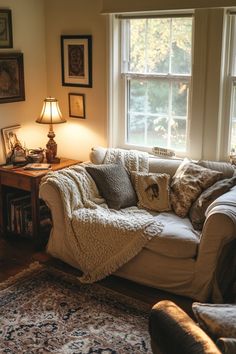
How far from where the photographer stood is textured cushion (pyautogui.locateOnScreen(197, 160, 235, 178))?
139 inches

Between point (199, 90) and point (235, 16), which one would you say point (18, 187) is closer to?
point (199, 90)

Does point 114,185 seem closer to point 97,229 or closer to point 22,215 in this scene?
point 97,229

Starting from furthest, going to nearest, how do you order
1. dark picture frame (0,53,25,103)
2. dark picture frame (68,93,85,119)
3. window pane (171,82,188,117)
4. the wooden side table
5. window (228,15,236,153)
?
1. dark picture frame (68,93,85,119)
2. dark picture frame (0,53,25,103)
3. window pane (171,82,188,117)
4. the wooden side table
5. window (228,15,236,153)

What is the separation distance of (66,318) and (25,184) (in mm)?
1372

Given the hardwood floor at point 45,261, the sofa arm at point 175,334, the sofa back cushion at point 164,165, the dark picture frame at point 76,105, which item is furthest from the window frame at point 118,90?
the sofa arm at point 175,334

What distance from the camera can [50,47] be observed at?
4.52 meters

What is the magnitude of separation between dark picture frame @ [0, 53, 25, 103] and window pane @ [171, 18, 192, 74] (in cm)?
143

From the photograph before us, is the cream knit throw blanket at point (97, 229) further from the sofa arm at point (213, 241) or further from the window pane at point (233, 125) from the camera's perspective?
the window pane at point (233, 125)

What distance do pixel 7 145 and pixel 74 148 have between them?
679 millimetres

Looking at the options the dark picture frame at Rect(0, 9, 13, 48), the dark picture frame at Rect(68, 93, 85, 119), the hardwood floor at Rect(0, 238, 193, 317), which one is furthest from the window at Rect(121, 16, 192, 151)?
the hardwood floor at Rect(0, 238, 193, 317)

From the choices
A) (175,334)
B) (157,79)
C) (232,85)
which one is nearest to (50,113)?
(157,79)

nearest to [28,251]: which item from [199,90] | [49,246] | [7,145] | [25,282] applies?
[49,246]

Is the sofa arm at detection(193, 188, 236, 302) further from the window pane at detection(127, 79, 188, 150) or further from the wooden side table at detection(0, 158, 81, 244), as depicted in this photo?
the wooden side table at detection(0, 158, 81, 244)

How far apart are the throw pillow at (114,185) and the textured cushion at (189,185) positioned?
1.17 feet
